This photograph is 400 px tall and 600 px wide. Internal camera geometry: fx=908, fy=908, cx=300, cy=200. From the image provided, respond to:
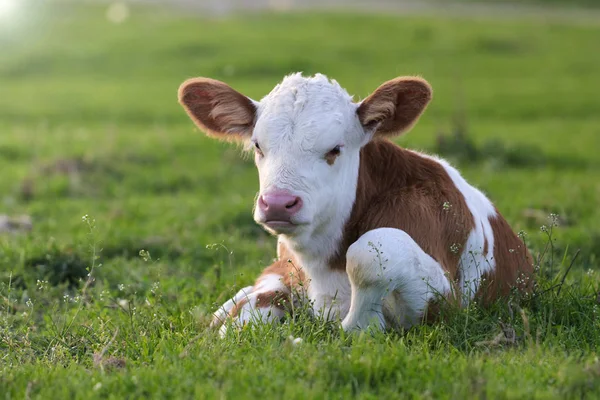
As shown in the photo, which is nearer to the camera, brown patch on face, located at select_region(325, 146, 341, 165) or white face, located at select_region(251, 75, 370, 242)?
white face, located at select_region(251, 75, 370, 242)

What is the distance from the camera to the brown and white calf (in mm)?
5348

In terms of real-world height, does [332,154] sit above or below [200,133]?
above

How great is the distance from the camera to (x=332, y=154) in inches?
224

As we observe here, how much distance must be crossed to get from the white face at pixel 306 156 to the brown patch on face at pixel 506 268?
1.07m

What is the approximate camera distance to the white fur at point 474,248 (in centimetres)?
584

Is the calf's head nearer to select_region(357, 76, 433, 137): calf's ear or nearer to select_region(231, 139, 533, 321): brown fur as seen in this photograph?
select_region(357, 76, 433, 137): calf's ear

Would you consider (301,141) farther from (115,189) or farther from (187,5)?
(187,5)

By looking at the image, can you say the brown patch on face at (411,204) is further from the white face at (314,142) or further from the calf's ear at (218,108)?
the calf's ear at (218,108)

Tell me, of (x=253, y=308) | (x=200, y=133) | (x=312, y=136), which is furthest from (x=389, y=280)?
(x=200, y=133)

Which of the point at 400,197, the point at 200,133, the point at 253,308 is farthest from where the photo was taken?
the point at 200,133

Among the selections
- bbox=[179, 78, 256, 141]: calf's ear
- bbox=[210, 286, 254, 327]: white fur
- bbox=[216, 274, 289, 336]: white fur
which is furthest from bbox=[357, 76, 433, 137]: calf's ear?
bbox=[210, 286, 254, 327]: white fur

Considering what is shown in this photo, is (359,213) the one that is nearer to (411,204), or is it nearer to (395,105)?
(411,204)

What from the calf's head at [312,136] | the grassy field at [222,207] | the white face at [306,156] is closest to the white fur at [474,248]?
the grassy field at [222,207]

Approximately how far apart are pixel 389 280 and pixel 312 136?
1027 mm
